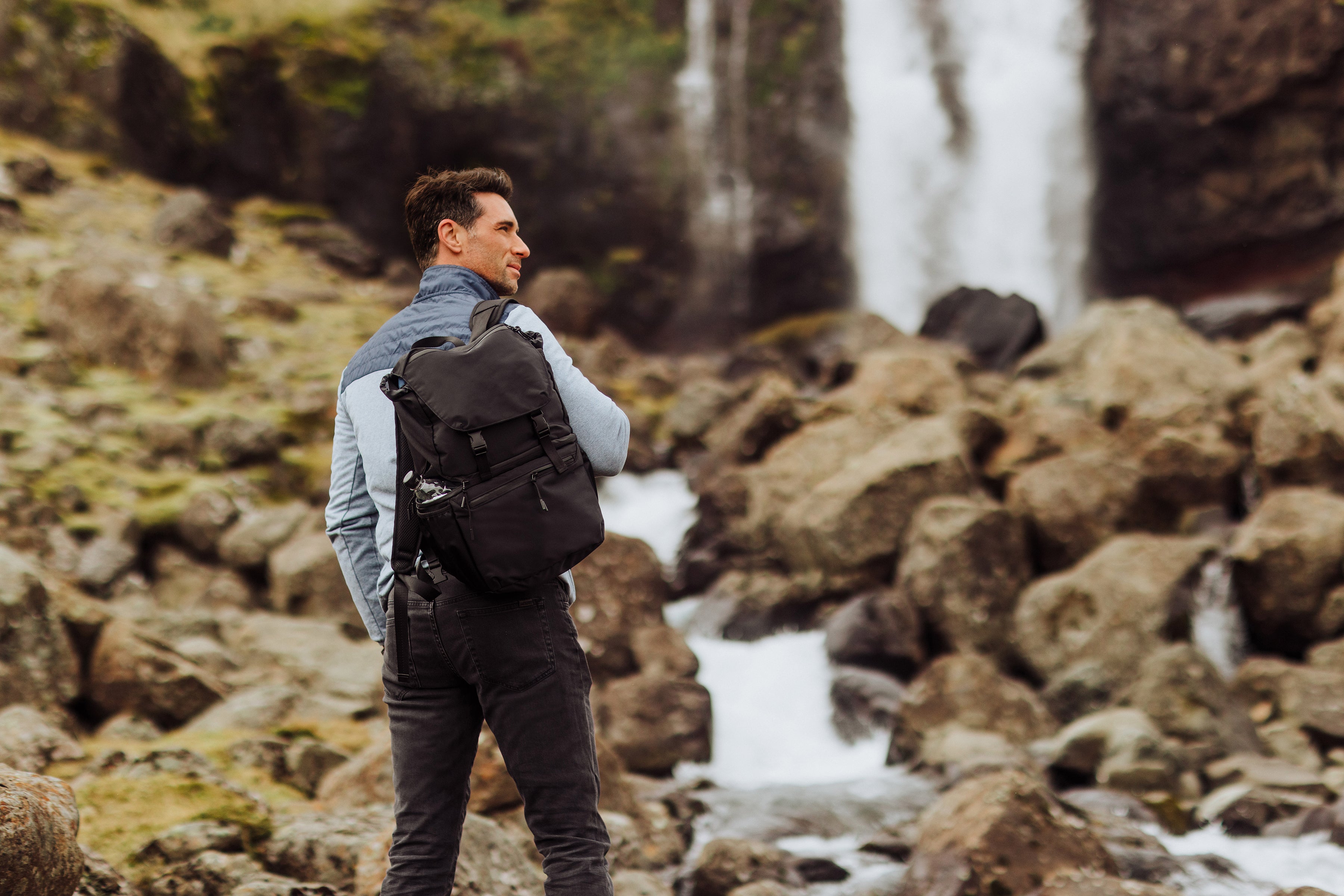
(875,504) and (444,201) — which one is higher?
(444,201)

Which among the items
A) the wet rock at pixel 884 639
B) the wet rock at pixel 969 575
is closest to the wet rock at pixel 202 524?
the wet rock at pixel 884 639

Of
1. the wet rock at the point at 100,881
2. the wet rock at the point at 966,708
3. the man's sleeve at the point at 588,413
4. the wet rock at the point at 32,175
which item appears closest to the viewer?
the man's sleeve at the point at 588,413

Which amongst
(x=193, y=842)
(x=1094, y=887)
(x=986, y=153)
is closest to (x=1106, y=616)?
(x=1094, y=887)

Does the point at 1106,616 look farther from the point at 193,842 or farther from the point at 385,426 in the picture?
the point at 385,426

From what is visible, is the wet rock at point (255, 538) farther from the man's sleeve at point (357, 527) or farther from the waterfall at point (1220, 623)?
the man's sleeve at point (357, 527)

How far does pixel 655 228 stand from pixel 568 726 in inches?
997

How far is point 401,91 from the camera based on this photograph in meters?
26.3

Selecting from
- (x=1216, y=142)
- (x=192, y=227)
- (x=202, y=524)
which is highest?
(x=1216, y=142)

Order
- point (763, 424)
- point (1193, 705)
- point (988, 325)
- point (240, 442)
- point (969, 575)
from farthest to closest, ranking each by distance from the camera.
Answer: point (988, 325)
point (763, 424)
point (240, 442)
point (969, 575)
point (1193, 705)

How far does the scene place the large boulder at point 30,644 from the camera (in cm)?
605

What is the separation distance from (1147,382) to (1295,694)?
5.83 meters

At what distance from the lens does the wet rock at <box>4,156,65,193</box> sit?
20.2m

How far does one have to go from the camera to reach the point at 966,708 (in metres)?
8.62

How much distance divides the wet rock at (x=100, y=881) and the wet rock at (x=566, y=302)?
1918cm
